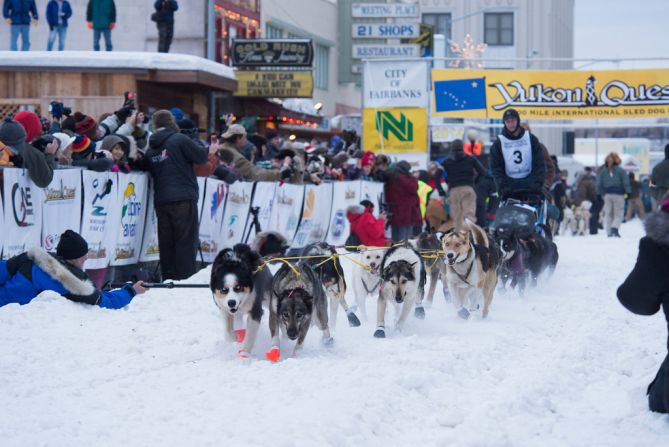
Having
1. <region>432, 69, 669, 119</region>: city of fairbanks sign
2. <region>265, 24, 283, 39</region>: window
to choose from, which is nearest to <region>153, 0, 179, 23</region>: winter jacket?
<region>432, 69, 669, 119</region>: city of fairbanks sign

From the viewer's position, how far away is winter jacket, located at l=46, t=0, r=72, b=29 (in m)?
16.5

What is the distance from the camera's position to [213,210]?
11.0 metres

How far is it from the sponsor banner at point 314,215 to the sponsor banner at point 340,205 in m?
0.18

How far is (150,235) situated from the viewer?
10.1 metres

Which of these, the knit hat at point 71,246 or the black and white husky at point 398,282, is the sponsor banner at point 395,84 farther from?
the knit hat at point 71,246

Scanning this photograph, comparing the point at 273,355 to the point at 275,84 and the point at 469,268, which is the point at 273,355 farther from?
the point at 275,84

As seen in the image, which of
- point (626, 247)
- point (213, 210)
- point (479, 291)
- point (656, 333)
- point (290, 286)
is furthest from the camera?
point (626, 247)

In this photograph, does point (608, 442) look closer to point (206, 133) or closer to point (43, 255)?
point (43, 255)

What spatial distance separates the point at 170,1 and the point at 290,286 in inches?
433

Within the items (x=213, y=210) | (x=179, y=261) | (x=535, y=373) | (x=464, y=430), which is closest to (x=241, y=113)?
(x=213, y=210)

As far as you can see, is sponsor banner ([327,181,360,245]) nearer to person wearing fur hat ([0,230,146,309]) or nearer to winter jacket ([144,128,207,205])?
winter jacket ([144,128,207,205])

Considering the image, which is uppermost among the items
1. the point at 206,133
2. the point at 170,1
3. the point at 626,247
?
the point at 170,1

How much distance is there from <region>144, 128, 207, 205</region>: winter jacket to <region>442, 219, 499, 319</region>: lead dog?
240cm

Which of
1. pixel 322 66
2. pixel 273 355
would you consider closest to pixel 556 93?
pixel 322 66
